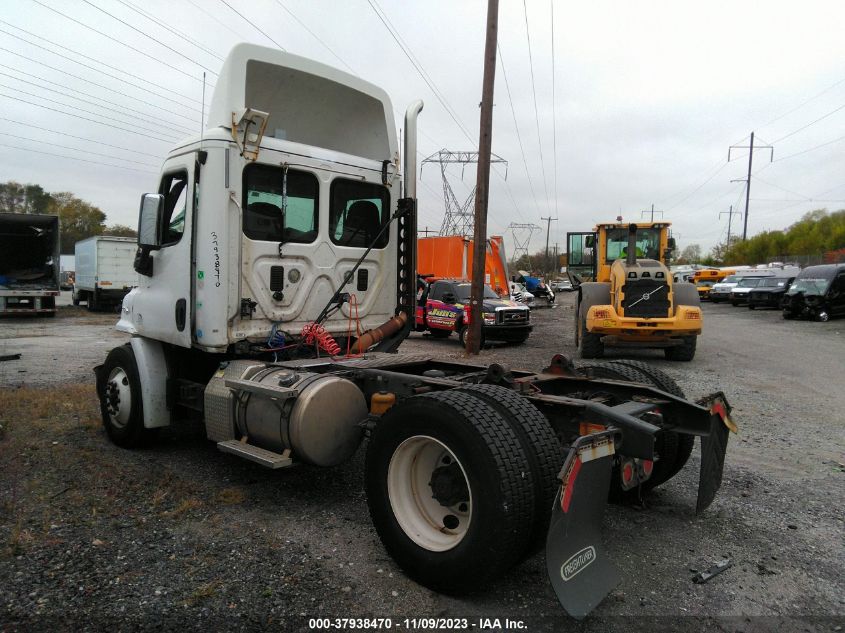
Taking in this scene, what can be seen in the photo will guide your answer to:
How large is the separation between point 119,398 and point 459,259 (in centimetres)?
1721

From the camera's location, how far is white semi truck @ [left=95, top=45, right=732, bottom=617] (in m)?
2.98

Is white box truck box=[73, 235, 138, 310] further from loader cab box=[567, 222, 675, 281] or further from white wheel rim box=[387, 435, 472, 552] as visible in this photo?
white wheel rim box=[387, 435, 472, 552]

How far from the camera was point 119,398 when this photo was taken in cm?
566

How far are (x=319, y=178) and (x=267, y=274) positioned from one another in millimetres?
1007

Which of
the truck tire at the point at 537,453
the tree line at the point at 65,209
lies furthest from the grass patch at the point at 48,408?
the tree line at the point at 65,209

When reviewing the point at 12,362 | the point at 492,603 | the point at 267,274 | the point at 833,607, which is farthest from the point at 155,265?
the point at 12,362

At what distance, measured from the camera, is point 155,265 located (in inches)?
218

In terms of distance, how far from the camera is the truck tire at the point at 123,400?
18.0 ft

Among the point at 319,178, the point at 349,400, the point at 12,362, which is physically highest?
the point at 319,178

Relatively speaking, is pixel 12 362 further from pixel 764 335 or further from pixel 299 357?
pixel 764 335

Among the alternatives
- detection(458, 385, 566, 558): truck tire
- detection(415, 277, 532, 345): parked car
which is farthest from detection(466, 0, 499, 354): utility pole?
detection(458, 385, 566, 558): truck tire

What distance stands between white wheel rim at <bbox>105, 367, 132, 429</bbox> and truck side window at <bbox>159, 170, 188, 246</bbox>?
1369 millimetres

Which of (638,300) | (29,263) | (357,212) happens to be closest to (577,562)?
(357,212)

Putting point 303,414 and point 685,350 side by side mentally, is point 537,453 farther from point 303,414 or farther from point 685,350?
point 685,350
